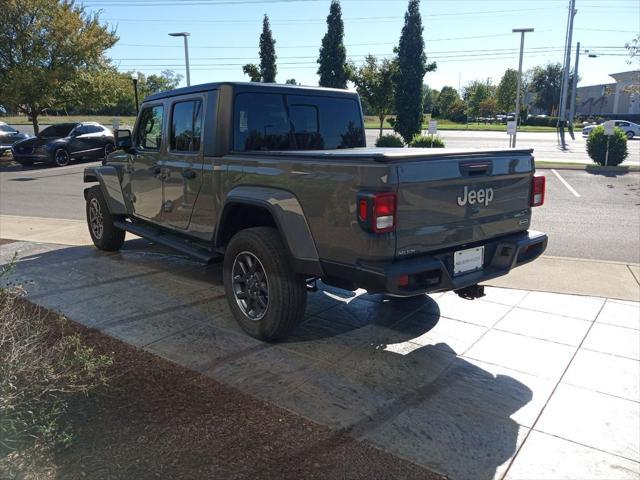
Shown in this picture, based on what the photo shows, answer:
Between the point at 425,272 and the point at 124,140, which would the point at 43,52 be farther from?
the point at 425,272

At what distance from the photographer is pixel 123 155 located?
19.5 feet

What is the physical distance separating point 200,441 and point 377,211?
61.7 inches

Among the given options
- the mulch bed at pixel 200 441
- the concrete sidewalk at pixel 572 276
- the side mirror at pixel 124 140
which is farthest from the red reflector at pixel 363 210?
the side mirror at pixel 124 140

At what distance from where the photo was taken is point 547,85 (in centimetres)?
6869

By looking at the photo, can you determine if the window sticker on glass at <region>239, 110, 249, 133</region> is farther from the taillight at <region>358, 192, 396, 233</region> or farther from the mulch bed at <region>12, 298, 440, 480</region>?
the mulch bed at <region>12, 298, 440, 480</region>

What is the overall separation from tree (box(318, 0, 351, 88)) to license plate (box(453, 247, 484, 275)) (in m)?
30.7

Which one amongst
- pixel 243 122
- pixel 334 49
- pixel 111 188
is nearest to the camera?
pixel 243 122

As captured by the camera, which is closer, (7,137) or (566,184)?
(566,184)

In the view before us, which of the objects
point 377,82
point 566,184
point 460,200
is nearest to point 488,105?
point 377,82

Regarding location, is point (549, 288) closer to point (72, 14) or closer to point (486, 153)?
point (486, 153)

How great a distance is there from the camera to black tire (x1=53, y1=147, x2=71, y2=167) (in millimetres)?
18828

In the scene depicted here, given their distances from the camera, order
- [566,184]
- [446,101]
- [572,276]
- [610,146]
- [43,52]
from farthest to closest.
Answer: [446,101] < [43,52] < [610,146] < [566,184] < [572,276]

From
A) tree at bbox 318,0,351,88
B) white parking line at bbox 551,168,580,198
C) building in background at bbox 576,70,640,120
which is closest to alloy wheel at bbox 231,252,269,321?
white parking line at bbox 551,168,580,198

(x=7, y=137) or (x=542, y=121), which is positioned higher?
(x=542, y=121)
